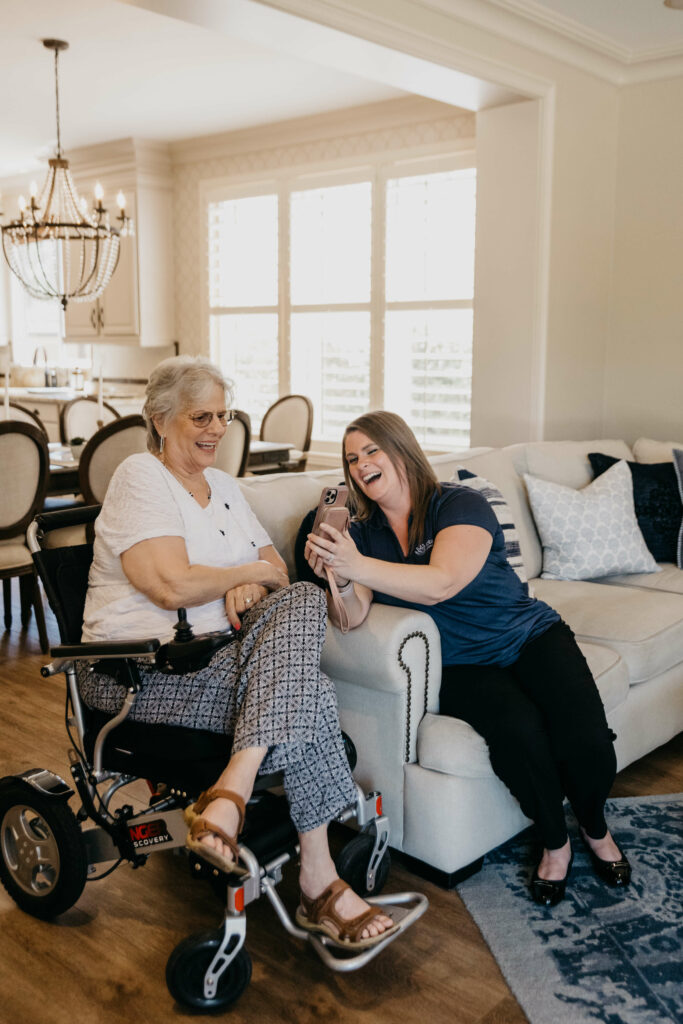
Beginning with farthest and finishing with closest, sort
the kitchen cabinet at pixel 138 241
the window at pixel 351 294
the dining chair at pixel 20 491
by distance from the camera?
the kitchen cabinet at pixel 138 241
the window at pixel 351 294
the dining chair at pixel 20 491

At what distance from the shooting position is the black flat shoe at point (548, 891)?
7.04 feet

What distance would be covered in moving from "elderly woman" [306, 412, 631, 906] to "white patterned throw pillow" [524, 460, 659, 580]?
0.98m

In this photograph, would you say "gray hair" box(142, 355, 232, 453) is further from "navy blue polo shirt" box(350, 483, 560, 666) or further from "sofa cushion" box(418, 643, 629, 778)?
"sofa cushion" box(418, 643, 629, 778)

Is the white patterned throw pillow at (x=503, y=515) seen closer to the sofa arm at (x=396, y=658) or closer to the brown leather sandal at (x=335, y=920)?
Answer: the sofa arm at (x=396, y=658)

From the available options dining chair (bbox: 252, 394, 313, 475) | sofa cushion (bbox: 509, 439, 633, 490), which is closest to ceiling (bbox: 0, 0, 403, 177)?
dining chair (bbox: 252, 394, 313, 475)

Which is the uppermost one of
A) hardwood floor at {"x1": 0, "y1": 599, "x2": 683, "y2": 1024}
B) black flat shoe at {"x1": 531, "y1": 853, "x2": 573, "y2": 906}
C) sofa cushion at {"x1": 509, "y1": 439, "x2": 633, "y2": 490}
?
sofa cushion at {"x1": 509, "y1": 439, "x2": 633, "y2": 490}

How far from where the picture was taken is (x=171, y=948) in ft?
6.56

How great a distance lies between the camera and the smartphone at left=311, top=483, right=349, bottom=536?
2029 millimetres

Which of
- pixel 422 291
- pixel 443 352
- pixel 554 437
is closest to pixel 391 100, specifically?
pixel 422 291

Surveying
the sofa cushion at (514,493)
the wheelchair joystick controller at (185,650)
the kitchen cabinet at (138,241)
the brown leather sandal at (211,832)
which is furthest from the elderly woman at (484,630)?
the kitchen cabinet at (138,241)

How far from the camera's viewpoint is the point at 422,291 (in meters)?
5.47

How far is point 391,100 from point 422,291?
3.65 feet

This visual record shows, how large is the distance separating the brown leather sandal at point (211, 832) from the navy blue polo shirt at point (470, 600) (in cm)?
70

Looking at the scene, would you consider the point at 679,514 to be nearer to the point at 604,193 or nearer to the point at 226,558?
the point at 604,193
